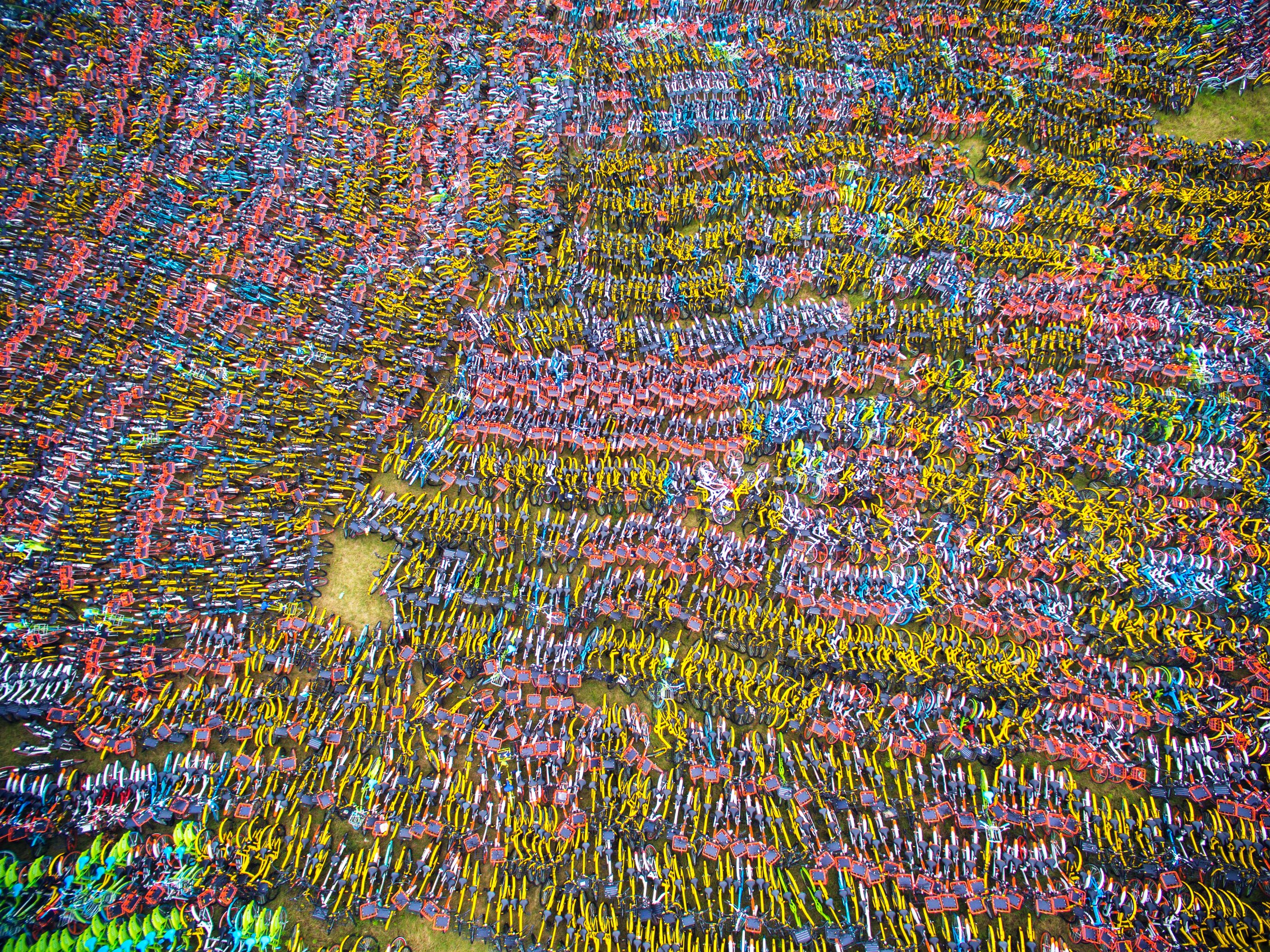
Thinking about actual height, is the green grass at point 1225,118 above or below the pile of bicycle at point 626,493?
above

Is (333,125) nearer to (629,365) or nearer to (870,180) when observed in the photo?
(629,365)

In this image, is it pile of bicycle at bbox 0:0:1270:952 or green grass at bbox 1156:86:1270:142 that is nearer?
pile of bicycle at bbox 0:0:1270:952

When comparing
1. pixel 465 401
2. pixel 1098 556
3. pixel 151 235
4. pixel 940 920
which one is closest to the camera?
pixel 940 920

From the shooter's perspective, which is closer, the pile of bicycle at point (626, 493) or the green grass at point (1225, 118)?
the pile of bicycle at point (626, 493)

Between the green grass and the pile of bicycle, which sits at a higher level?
the green grass

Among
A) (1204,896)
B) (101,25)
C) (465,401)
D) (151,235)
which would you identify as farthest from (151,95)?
(1204,896)
